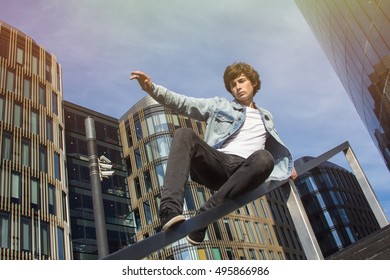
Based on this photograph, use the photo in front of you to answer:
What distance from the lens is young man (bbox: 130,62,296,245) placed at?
216cm

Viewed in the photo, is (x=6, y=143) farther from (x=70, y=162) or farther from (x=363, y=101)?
(x=363, y=101)

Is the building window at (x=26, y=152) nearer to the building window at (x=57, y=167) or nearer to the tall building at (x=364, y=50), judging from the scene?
the building window at (x=57, y=167)

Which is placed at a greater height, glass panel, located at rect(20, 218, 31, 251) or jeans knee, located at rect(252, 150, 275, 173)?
glass panel, located at rect(20, 218, 31, 251)

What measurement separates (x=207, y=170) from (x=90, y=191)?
3209cm

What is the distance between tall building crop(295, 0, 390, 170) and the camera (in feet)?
53.6

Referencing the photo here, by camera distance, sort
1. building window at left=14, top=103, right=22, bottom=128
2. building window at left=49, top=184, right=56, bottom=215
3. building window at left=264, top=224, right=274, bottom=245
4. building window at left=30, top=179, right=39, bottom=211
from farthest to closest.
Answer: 1. building window at left=264, top=224, right=274, bottom=245
2. building window at left=14, top=103, right=22, bottom=128
3. building window at left=49, top=184, right=56, bottom=215
4. building window at left=30, top=179, right=39, bottom=211

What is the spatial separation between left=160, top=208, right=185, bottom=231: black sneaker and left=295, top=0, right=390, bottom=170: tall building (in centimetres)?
1555

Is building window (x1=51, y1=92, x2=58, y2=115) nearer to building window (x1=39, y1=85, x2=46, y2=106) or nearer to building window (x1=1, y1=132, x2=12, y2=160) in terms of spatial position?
building window (x1=39, y1=85, x2=46, y2=106)

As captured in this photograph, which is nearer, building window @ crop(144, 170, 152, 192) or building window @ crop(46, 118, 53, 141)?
building window @ crop(46, 118, 53, 141)

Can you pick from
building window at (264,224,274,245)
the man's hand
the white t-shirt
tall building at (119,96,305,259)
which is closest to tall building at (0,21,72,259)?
tall building at (119,96,305,259)

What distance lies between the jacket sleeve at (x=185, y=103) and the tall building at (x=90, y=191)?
2726 cm

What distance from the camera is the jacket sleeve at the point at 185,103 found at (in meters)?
2.63

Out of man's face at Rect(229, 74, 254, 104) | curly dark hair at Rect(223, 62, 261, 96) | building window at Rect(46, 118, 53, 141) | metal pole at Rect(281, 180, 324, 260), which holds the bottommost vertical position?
metal pole at Rect(281, 180, 324, 260)

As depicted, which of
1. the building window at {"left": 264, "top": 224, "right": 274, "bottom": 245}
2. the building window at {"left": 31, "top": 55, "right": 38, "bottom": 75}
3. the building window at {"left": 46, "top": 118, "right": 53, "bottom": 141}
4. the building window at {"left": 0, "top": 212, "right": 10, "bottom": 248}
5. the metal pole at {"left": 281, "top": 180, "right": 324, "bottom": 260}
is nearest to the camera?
the metal pole at {"left": 281, "top": 180, "right": 324, "bottom": 260}
